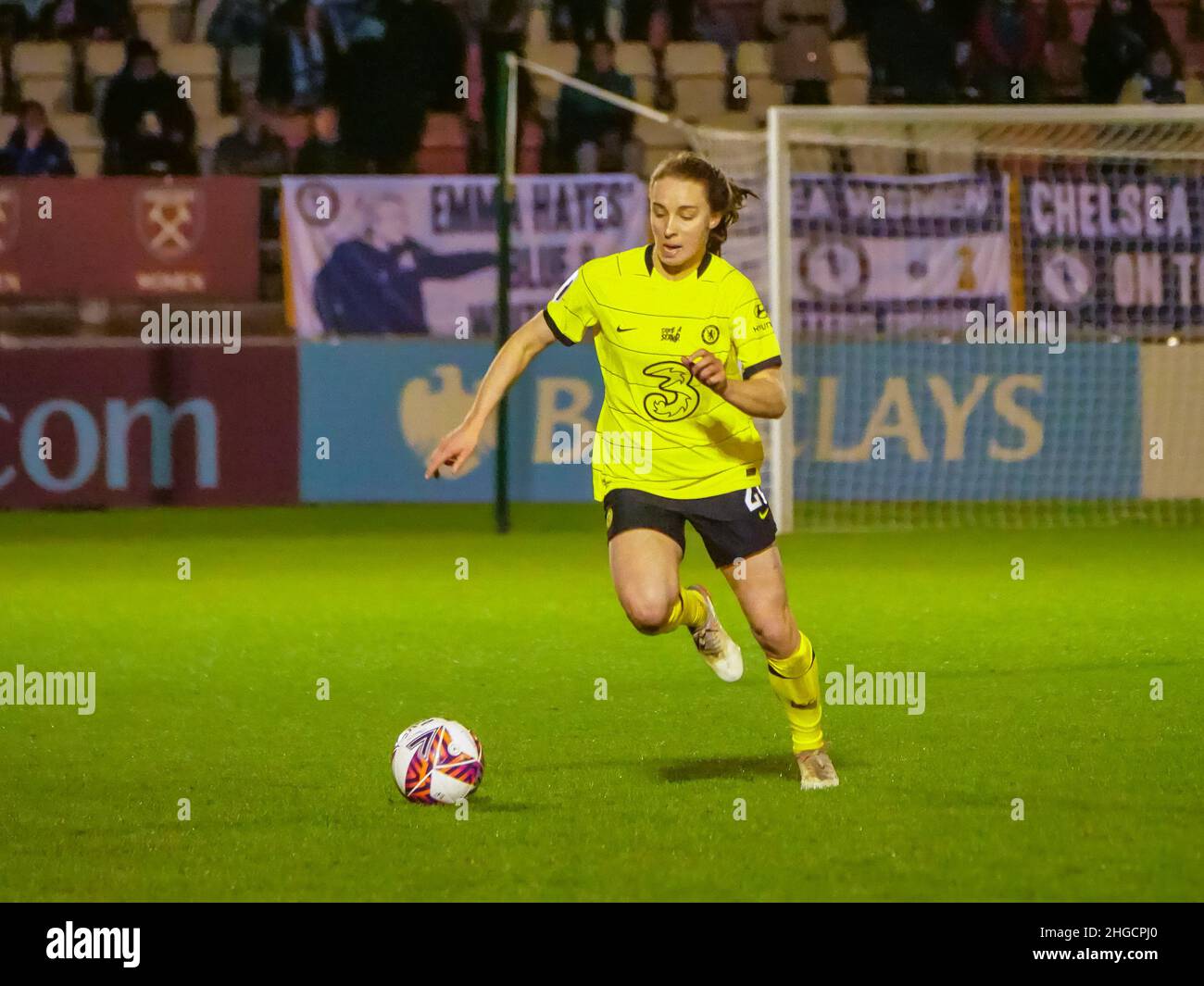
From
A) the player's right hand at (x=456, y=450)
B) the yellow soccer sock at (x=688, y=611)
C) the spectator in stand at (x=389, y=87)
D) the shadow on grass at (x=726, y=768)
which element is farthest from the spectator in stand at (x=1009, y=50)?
the player's right hand at (x=456, y=450)

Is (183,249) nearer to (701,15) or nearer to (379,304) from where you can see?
(379,304)

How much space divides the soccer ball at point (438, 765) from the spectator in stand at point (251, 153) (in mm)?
12186

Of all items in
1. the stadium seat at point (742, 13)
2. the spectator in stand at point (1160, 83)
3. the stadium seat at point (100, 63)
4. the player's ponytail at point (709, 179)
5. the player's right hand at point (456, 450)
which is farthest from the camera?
the stadium seat at point (742, 13)

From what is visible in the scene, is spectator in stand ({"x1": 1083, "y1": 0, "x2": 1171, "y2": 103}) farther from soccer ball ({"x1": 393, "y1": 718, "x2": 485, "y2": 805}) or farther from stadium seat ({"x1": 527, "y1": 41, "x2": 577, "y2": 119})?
soccer ball ({"x1": 393, "y1": 718, "x2": 485, "y2": 805})

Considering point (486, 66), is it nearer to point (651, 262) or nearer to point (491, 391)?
point (651, 262)

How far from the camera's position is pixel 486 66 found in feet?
58.0

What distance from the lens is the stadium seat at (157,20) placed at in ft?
59.2

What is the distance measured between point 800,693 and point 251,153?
486 inches

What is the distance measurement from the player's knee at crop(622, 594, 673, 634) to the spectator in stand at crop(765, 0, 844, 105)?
1283cm

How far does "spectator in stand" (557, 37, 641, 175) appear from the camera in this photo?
17.2 meters

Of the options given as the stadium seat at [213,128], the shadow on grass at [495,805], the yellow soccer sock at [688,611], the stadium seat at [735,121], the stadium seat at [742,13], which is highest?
the stadium seat at [742,13]

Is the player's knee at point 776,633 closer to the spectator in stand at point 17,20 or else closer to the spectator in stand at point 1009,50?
the spectator in stand at point 1009,50

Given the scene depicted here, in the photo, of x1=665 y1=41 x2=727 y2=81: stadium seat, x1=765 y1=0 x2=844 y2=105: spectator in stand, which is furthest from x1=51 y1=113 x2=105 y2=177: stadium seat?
x1=765 y1=0 x2=844 y2=105: spectator in stand
